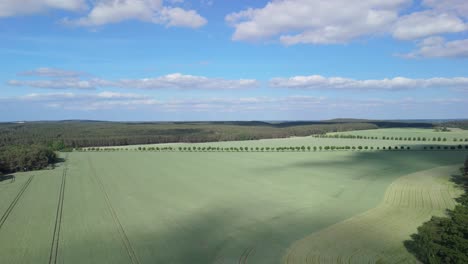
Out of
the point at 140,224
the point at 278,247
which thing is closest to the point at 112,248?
the point at 140,224

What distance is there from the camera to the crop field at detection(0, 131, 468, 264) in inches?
947

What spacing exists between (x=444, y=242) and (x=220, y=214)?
19.5 metres

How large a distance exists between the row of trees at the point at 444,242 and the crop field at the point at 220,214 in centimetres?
107

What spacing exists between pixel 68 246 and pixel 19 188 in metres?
30.9

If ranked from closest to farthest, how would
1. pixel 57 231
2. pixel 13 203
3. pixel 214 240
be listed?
pixel 214 240 → pixel 57 231 → pixel 13 203

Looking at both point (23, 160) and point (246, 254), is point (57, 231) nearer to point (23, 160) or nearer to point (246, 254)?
point (246, 254)

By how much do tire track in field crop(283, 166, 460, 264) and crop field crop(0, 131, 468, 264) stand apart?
3.1 inches

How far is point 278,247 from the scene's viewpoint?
2488 cm

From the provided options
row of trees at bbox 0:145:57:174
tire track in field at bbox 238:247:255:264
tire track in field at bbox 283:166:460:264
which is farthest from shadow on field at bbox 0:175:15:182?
tire track in field at bbox 283:166:460:264

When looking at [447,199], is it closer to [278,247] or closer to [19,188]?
[278,247]

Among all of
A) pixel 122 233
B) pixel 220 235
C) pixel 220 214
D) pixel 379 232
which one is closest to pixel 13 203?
pixel 122 233

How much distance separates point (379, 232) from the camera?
27562mm

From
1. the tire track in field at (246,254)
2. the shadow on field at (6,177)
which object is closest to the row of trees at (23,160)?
the shadow on field at (6,177)

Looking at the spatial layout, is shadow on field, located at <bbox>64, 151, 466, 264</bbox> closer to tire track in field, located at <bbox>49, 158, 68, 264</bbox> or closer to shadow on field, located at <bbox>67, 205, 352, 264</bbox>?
shadow on field, located at <bbox>67, 205, 352, 264</bbox>
